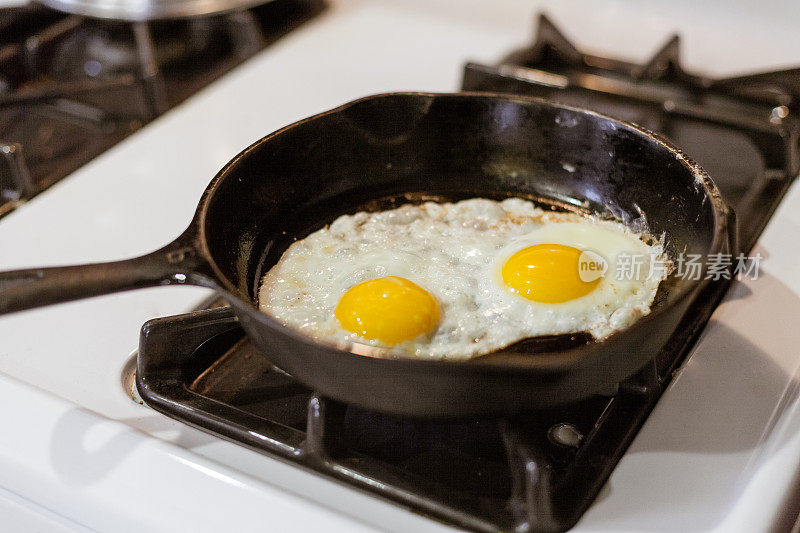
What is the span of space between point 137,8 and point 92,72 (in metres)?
0.20

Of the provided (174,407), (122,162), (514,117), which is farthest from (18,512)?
(514,117)

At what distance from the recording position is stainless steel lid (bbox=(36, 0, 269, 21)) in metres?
1.53

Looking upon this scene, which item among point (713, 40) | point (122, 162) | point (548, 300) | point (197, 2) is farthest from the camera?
point (713, 40)

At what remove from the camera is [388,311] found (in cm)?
80

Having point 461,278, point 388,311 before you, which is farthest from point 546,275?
point 388,311

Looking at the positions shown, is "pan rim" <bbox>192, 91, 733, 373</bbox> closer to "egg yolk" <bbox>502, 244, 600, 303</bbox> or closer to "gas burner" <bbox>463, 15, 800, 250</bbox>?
"egg yolk" <bbox>502, 244, 600, 303</bbox>

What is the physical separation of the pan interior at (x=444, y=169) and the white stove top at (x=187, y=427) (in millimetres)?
141

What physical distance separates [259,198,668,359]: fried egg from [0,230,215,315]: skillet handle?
0.57 feet

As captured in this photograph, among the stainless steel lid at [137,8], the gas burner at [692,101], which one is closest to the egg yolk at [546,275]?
the gas burner at [692,101]

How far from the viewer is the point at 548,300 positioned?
870mm

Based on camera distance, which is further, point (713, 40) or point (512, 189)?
point (713, 40)

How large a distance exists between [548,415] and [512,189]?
42 centimetres

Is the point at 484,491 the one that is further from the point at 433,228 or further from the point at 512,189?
the point at 512,189

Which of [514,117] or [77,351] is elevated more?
[514,117]
